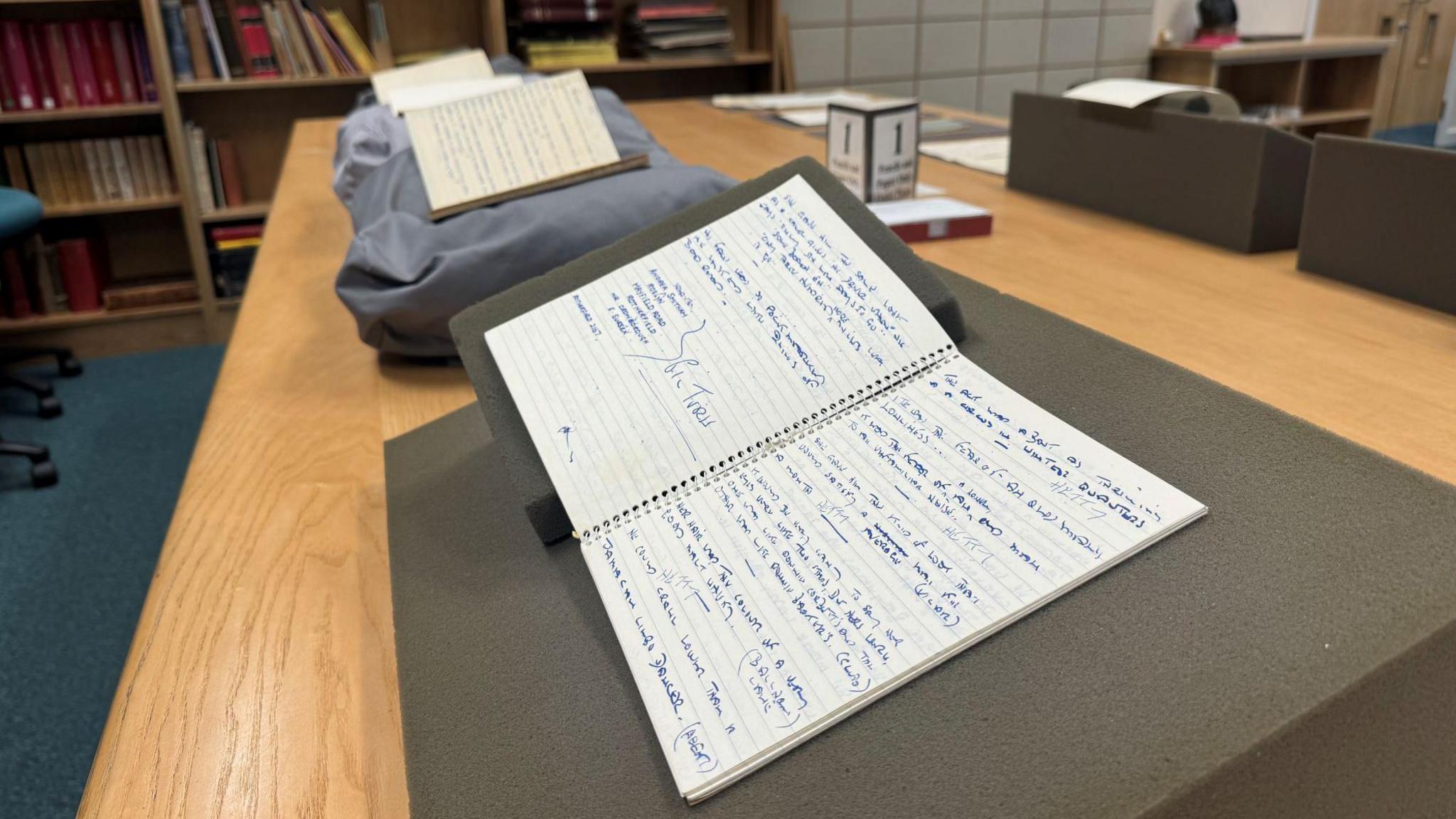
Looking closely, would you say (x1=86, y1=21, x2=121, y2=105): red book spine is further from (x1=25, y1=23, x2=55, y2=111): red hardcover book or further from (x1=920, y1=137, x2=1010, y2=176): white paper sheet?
(x1=920, y1=137, x2=1010, y2=176): white paper sheet

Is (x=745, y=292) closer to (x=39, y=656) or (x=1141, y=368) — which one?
(x=1141, y=368)

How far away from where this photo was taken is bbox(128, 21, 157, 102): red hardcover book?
9.44 feet

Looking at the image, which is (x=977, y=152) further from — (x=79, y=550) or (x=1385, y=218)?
(x=79, y=550)

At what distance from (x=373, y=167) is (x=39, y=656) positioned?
3.62 feet

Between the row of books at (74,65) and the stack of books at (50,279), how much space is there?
405 mm

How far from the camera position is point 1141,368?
52 centimetres

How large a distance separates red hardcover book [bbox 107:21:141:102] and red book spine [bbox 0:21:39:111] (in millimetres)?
216

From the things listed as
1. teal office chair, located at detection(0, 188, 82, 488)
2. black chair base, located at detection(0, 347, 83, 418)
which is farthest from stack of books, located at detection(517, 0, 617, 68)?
black chair base, located at detection(0, 347, 83, 418)

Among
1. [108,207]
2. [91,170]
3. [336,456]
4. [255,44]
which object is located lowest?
[108,207]

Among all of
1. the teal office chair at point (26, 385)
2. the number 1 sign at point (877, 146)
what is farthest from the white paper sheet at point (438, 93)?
the teal office chair at point (26, 385)

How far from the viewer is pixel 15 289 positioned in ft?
9.59

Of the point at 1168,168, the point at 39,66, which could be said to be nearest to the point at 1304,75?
the point at 1168,168

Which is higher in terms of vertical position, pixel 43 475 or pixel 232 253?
pixel 232 253

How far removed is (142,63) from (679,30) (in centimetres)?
163
